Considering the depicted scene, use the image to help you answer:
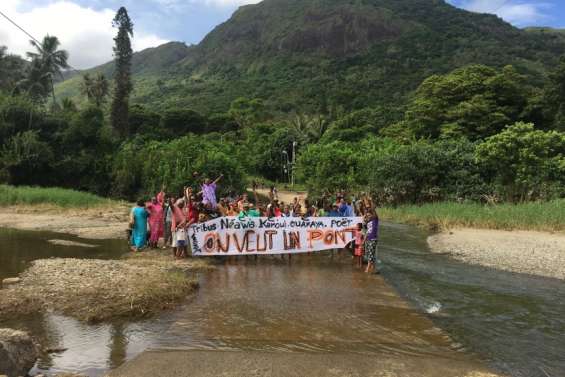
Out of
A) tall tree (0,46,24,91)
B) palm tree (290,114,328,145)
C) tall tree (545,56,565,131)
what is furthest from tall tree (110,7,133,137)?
tall tree (545,56,565,131)

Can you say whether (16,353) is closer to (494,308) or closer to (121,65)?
(494,308)

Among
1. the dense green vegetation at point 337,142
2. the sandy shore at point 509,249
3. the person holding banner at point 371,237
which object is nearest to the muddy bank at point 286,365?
the person holding banner at point 371,237

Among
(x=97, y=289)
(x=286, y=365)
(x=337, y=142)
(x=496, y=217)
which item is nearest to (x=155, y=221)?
(x=97, y=289)

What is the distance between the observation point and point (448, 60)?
12675 cm

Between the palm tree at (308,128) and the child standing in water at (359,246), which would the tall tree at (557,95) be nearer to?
the palm tree at (308,128)

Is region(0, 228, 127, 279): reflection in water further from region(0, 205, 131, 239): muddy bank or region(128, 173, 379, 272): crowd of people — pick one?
region(0, 205, 131, 239): muddy bank

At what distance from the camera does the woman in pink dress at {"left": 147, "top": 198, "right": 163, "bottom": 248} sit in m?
14.7

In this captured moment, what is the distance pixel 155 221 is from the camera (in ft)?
48.5

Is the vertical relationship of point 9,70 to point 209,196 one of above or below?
above

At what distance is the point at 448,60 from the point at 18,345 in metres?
135

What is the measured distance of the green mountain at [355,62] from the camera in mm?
112250

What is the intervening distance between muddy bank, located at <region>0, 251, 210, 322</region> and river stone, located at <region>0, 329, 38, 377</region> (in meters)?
1.78

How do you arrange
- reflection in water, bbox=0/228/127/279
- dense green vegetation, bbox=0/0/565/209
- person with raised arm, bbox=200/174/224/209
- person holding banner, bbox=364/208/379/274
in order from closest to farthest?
person holding banner, bbox=364/208/379/274
reflection in water, bbox=0/228/127/279
person with raised arm, bbox=200/174/224/209
dense green vegetation, bbox=0/0/565/209

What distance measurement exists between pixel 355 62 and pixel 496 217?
13809 cm
